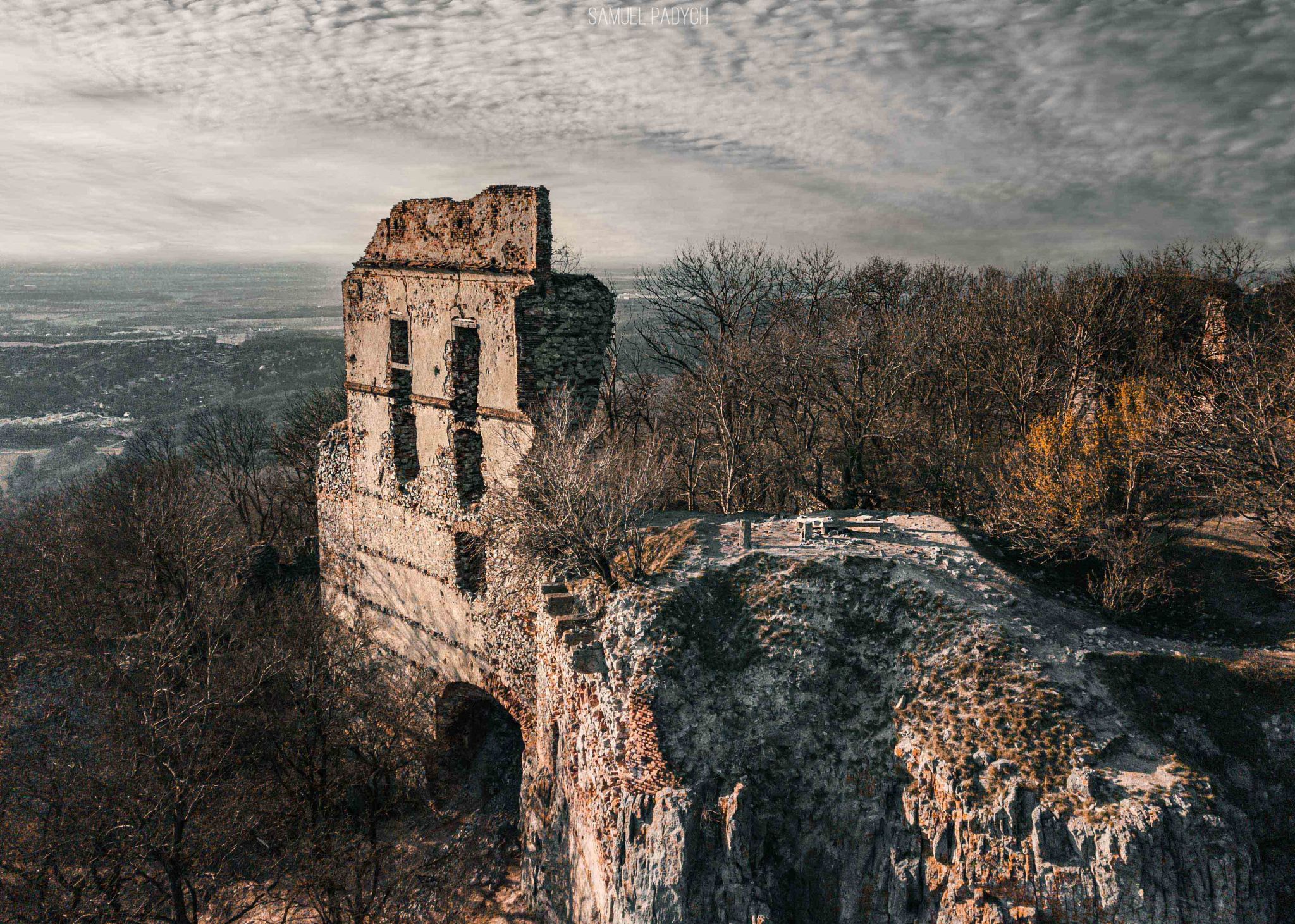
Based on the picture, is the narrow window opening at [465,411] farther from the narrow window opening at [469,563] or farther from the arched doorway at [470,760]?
the arched doorway at [470,760]

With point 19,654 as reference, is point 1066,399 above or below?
above

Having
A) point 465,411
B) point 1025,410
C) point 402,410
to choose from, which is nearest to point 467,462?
point 465,411

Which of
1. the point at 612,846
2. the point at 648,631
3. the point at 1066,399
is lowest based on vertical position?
the point at 612,846

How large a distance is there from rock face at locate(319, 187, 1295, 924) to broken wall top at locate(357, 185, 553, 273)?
7 centimetres

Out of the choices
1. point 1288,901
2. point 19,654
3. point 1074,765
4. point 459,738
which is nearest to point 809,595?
point 1074,765

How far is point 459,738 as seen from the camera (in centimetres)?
1648

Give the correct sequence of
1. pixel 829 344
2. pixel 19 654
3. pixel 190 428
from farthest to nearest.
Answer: pixel 190 428, pixel 829 344, pixel 19 654

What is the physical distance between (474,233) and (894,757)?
36.8 ft

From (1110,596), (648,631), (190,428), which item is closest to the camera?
(648,631)

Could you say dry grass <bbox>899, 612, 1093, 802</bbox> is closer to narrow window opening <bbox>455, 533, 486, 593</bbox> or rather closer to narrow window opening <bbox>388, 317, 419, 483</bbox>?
narrow window opening <bbox>455, 533, 486, 593</bbox>

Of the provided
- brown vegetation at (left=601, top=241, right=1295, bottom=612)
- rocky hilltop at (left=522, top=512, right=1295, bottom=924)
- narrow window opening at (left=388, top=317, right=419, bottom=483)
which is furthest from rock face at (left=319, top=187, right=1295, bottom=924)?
brown vegetation at (left=601, top=241, right=1295, bottom=612)

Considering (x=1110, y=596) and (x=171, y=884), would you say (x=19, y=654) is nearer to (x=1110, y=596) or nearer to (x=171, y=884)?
(x=171, y=884)

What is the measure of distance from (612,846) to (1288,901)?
7.75 m

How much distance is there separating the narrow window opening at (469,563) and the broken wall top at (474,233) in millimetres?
5327
